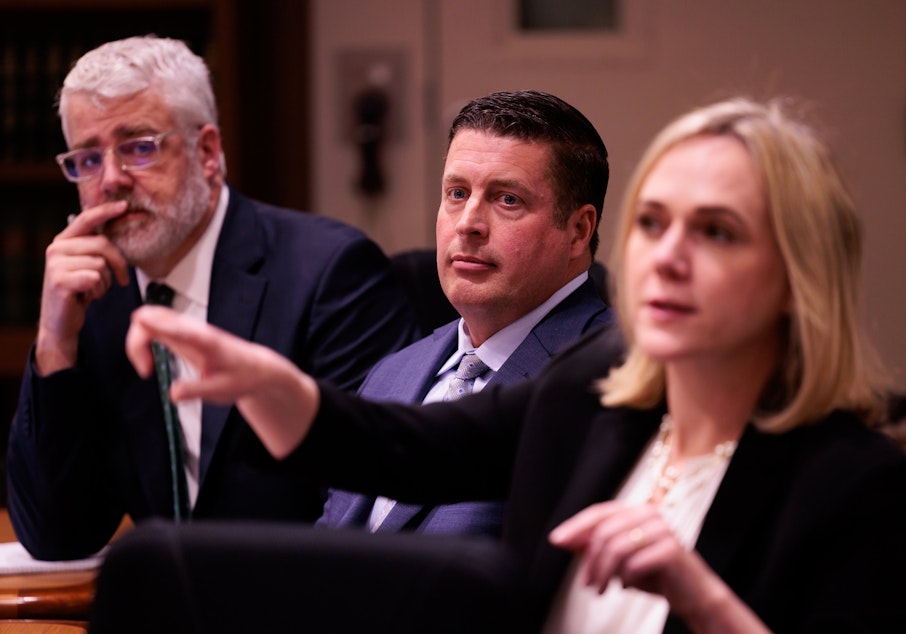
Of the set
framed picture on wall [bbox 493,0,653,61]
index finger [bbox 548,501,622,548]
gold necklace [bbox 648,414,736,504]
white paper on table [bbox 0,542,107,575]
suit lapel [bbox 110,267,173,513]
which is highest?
framed picture on wall [bbox 493,0,653,61]

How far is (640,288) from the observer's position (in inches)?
39.6

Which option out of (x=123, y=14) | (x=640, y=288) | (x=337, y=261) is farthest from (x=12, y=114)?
(x=640, y=288)

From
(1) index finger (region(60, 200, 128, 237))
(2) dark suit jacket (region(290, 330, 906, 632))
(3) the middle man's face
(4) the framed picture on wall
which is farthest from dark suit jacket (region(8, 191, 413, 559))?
(4) the framed picture on wall

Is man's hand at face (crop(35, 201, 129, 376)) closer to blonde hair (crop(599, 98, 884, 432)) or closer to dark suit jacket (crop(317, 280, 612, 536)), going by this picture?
dark suit jacket (crop(317, 280, 612, 536))

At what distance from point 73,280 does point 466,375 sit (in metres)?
0.75

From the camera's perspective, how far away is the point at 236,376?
3.26ft

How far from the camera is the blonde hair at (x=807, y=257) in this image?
3.19 feet

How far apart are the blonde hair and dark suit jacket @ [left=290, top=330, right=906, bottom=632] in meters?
0.03

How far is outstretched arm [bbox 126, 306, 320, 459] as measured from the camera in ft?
3.15

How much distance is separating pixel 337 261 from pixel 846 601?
1.35 m

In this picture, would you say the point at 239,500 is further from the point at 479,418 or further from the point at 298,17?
the point at 298,17

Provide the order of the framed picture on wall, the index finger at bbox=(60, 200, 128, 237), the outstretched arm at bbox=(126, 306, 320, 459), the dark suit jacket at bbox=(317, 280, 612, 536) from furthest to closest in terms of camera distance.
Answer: the framed picture on wall → the index finger at bbox=(60, 200, 128, 237) → the dark suit jacket at bbox=(317, 280, 612, 536) → the outstretched arm at bbox=(126, 306, 320, 459)

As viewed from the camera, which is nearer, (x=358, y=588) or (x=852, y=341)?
(x=358, y=588)

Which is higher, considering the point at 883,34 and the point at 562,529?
the point at 883,34
